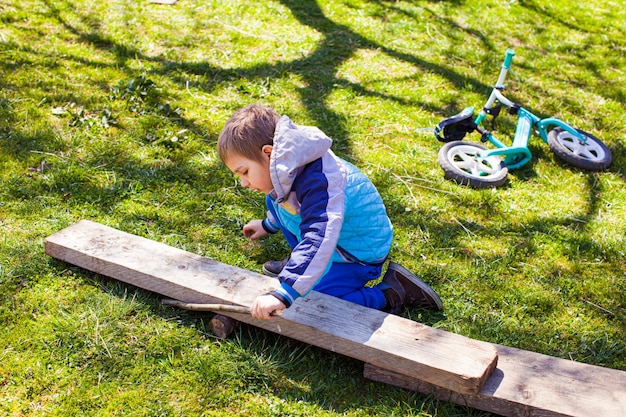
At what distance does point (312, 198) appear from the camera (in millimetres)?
2975

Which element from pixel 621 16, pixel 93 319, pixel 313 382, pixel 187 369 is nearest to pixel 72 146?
pixel 93 319

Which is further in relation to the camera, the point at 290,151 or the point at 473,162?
the point at 473,162

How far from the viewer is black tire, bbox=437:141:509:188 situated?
15.2 ft

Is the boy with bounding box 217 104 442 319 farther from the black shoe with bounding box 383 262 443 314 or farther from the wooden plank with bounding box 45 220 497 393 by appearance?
the wooden plank with bounding box 45 220 497 393

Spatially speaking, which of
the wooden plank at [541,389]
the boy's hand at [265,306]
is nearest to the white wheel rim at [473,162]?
the wooden plank at [541,389]

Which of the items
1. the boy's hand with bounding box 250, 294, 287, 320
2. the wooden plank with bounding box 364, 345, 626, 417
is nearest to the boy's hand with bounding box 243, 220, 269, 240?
the boy's hand with bounding box 250, 294, 287, 320

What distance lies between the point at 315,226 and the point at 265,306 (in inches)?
16.3

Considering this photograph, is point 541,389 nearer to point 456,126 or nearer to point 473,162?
point 473,162

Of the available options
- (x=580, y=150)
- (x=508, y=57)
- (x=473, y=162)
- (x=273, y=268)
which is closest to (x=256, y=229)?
(x=273, y=268)

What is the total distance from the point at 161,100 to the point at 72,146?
96cm

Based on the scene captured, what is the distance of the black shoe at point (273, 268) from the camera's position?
3650 millimetres

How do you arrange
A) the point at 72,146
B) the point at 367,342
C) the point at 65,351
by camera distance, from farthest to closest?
the point at 72,146 < the point at 65,351 < the point at 367,342

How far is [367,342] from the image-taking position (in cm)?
292

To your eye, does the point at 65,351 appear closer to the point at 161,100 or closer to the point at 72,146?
the point at 72,146
